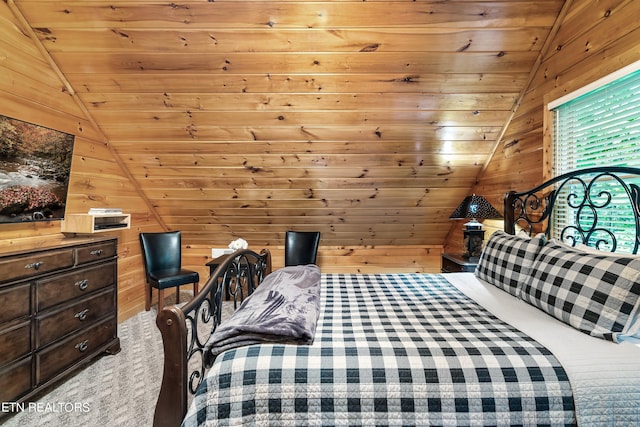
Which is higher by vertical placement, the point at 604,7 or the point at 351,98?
the point at 604,7

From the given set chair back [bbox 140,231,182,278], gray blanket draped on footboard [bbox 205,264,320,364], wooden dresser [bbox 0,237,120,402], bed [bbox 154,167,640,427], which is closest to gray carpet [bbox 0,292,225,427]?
wooden dresser [bbox 0,237,120,402]

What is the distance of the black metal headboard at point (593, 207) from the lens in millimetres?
1672

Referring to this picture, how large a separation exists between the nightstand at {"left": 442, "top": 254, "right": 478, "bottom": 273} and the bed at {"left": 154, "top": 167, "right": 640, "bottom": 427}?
1.10m

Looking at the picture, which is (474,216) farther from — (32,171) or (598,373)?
(32,171)

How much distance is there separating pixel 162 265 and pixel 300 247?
167cm

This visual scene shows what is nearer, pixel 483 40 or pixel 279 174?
pixel 483 40

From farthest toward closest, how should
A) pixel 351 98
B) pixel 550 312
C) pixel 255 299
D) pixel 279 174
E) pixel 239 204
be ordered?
pixel 239 204
pixel 279 174
pixel 351 98
pixel 255 299
pixel 550 312

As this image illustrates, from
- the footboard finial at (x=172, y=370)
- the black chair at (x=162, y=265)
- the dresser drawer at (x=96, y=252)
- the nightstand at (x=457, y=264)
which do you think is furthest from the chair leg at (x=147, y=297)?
the nightstand at (x=457, y=264)

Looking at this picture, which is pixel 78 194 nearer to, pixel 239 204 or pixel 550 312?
pixel 239 204

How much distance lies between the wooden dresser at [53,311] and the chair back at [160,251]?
3.05ft

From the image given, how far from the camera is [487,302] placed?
173cm

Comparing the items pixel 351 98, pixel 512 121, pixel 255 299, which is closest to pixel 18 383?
pixel 255 299

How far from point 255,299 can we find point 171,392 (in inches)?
24.0

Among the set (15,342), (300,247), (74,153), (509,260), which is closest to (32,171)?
(74,153)
